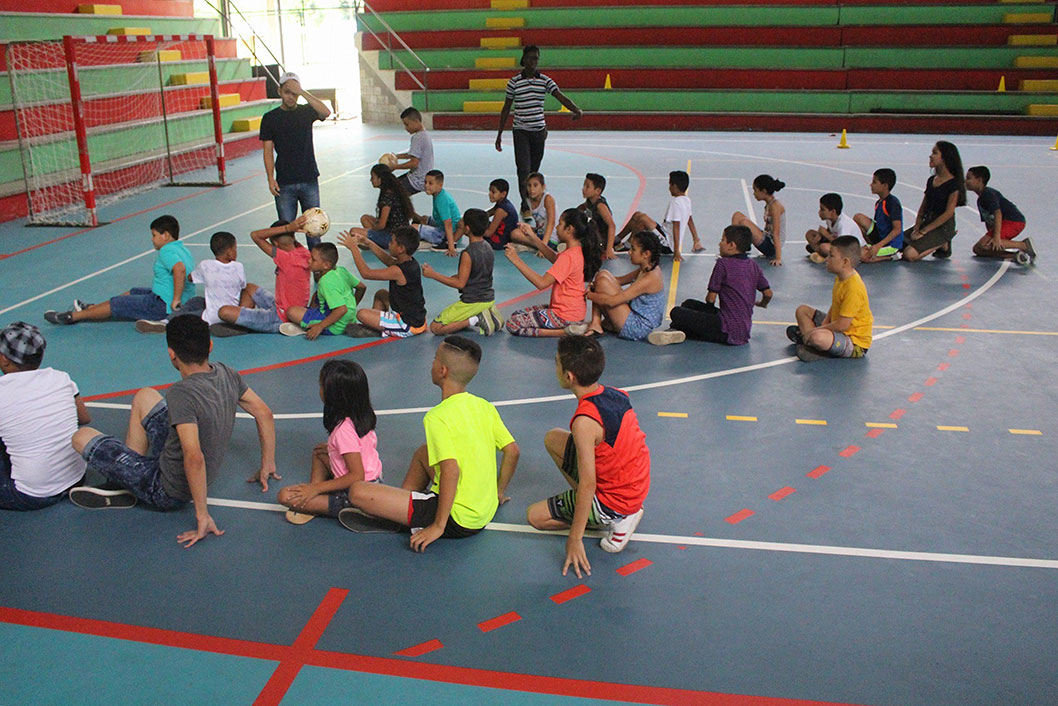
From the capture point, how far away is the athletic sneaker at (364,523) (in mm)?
4465

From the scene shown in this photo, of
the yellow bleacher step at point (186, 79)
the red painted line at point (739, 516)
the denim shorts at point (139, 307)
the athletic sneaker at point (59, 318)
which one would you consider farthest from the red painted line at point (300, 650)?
the yellow bleacher step at point (186, 79)

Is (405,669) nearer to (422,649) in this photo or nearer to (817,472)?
(422,649)

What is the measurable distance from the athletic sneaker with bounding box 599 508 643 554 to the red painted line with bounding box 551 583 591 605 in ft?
1.01

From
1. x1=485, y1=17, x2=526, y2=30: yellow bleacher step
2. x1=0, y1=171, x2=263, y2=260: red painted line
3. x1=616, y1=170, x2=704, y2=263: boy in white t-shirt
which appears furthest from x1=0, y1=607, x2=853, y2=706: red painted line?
x1=485, y1=17, x2=526, y2=30: yellow bleacher step

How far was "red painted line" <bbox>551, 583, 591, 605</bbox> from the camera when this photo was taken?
3.92m

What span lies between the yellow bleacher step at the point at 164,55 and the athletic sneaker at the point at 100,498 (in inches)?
509

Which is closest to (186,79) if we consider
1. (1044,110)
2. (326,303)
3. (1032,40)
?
(326,303)

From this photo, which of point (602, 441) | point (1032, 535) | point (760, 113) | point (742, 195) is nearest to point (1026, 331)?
point (1032, 535)

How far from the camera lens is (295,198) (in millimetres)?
9086

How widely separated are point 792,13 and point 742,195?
1123 cm

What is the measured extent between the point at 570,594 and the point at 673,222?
6394 mm

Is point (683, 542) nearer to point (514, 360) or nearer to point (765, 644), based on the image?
point (765, 644)

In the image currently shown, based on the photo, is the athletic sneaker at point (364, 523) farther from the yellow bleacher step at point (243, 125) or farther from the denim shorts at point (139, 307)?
the yellow bleacher step at point (243, 125)

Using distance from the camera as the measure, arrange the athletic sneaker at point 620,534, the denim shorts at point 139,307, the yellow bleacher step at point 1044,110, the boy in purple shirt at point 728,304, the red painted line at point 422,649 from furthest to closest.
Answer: the yellow bleacher step at point 1044,110, the denim shorts at point 139,307, the boy in purple shirt at point 728,304, the athletic sneaker at point 620,534, the red painted line at point 422,649
